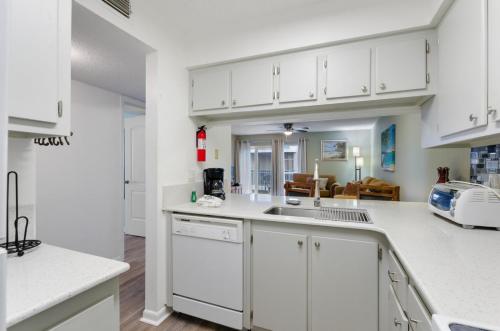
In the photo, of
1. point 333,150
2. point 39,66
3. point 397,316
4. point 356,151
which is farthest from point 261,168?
point 39,66

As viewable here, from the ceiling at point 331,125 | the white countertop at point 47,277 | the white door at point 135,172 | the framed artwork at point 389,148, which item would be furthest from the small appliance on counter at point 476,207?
the ceiling at point 331,125

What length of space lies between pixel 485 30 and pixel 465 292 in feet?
3.64

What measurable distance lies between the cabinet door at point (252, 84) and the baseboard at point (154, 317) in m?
1.82

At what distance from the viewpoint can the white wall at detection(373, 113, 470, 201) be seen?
1913mm

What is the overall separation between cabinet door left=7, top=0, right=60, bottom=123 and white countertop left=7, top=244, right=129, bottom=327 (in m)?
0.56

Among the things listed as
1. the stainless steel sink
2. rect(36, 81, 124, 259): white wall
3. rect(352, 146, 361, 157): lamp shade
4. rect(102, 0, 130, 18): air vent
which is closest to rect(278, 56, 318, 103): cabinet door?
the stainless steel sink

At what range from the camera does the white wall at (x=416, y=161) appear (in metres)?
1.91

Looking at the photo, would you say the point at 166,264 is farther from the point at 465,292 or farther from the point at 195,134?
the point at 465,292

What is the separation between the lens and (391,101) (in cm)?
178

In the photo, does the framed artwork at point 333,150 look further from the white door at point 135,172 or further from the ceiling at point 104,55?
the ceiling at point 104,55

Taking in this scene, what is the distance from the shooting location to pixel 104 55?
195 centimetres

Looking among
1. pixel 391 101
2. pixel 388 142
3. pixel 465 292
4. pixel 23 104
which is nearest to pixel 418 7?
pixel 391 101

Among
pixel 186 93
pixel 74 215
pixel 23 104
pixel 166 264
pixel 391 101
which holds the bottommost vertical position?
pixel 166 264

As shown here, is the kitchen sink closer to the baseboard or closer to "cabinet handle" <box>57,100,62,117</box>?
the baseboard
